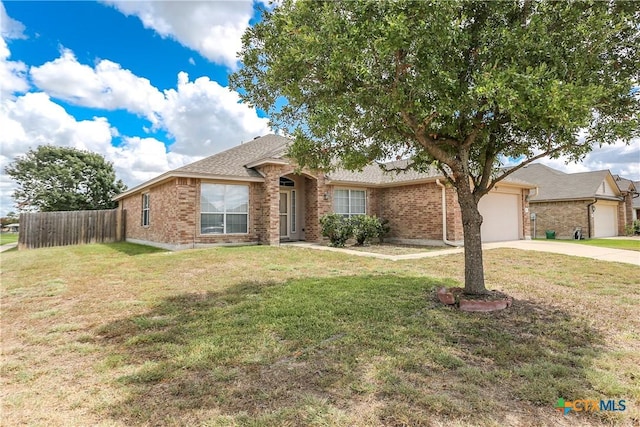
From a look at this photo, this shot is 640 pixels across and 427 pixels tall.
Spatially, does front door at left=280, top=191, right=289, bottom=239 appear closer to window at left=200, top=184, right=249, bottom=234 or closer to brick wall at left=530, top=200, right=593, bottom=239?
window at left=200, top=184, right=249, bottom=234

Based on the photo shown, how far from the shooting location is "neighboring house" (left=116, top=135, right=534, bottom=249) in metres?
13.6

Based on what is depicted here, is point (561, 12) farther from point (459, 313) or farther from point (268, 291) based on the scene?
point (268, 291)

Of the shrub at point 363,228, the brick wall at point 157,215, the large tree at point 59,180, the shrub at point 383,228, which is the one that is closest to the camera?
the brick wall at point 157,215

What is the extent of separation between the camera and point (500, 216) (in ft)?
57.1

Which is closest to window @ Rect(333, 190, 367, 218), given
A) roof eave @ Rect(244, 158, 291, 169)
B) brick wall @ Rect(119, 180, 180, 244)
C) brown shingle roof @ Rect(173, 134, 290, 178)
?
roof eave @ Rect(244, 158, 291, 169)

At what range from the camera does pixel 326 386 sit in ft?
10.1

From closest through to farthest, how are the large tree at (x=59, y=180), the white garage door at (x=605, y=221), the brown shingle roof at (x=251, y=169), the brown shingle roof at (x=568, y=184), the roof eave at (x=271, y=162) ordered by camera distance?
the brown shingle roof at (x=251, y=169) < the roof eave at (x=271, y=162) < the brown shingle roof at (x=568, y=184) < the white garage door at (x=605, y=221) < the large tree at (x=59, y=180)

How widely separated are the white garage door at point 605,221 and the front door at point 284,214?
20.2 meters

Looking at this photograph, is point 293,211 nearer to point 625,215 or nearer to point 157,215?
point 157,215

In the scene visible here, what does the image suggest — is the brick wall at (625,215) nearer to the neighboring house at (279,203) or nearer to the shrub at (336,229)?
the neighboring house at (279,203)

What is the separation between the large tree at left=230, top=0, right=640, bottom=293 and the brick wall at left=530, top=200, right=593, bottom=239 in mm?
20471

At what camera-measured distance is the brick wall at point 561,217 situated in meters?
22.0

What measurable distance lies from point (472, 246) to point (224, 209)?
10.6 metres

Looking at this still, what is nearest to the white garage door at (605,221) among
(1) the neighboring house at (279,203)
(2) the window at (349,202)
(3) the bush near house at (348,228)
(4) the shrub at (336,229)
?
(1) the neighboring house at (279,203)
